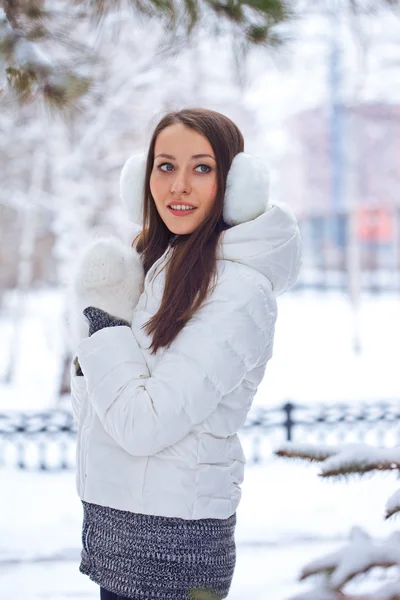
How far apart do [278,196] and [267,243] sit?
12853 mm

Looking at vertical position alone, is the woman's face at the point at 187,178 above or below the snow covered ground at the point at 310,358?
above

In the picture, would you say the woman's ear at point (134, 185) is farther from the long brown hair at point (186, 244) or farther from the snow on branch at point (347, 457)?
the snow on branch at point (347, 457)

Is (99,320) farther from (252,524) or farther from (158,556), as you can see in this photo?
(252,524)

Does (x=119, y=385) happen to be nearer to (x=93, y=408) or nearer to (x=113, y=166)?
(x=93, y=408)

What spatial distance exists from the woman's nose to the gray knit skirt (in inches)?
27.9

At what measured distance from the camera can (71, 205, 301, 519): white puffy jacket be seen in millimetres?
1324

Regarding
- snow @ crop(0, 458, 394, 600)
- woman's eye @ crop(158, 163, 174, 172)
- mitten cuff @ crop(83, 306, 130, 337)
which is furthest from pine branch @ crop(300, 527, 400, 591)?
snow @ crop(0, 458, 394, 600)

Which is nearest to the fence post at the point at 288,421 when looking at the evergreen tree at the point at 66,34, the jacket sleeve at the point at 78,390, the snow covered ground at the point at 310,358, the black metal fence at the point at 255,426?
the black metal fence at the point at 255,426

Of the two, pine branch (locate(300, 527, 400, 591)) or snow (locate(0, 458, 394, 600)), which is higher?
pine branch (locate(300, 527, 400, 591))

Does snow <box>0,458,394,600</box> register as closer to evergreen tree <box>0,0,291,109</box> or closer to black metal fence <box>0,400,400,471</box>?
black metal fence <box>0,400,400,471</box>

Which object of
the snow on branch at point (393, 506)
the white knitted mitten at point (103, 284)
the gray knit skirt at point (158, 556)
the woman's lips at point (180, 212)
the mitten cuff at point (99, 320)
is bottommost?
the gray knit skirt at point (158, 556)

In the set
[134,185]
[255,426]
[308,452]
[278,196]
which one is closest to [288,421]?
[255,426]

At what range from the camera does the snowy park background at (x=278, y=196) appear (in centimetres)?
351

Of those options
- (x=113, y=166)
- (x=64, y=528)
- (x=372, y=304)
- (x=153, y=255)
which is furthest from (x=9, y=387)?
(x=372, y=304)
